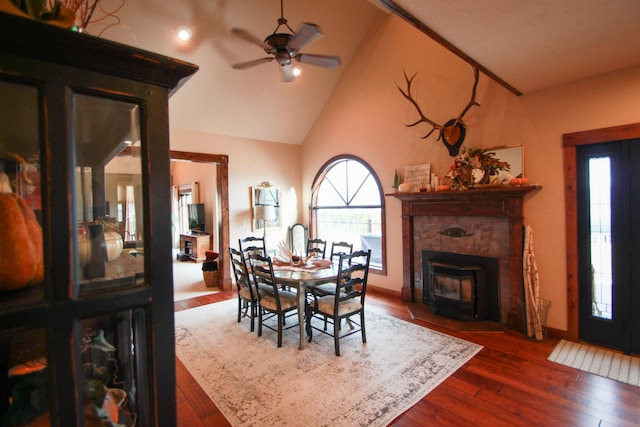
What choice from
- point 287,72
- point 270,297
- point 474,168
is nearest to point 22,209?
point 270,297

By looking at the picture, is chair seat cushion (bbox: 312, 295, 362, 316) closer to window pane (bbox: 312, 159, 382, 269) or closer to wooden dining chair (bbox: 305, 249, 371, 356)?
wooden dining chair (bbox: 305, 249, 371, 356)

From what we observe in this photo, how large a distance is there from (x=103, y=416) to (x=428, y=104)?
4.78m

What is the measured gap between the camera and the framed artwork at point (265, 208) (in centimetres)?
584

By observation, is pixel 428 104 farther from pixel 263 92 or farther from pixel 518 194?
pixel 263 92

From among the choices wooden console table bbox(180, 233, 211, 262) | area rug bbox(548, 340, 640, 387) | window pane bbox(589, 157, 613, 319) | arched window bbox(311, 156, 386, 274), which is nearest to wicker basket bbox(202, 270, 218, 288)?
arched window bbox(311, 156, 386, 274)

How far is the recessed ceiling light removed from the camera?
12.7 feet

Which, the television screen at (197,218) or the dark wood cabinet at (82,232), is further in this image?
the television screen at (197,218)

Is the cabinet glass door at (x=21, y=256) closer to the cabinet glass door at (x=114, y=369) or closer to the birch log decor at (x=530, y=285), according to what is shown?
the cabinet glass door at (x=114, y=369)

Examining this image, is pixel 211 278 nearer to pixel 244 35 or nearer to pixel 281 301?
pixel 281 301

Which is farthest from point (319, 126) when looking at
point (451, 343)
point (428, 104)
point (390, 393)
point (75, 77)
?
point (75, 77)

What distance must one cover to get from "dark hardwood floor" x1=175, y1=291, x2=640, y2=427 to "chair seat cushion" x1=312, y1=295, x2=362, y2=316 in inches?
41.8

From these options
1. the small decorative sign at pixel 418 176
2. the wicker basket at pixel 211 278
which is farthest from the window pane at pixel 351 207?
the wicker basket at pixel 211 278

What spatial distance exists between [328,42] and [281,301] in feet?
13.6

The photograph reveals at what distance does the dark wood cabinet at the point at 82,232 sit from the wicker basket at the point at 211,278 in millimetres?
5180
